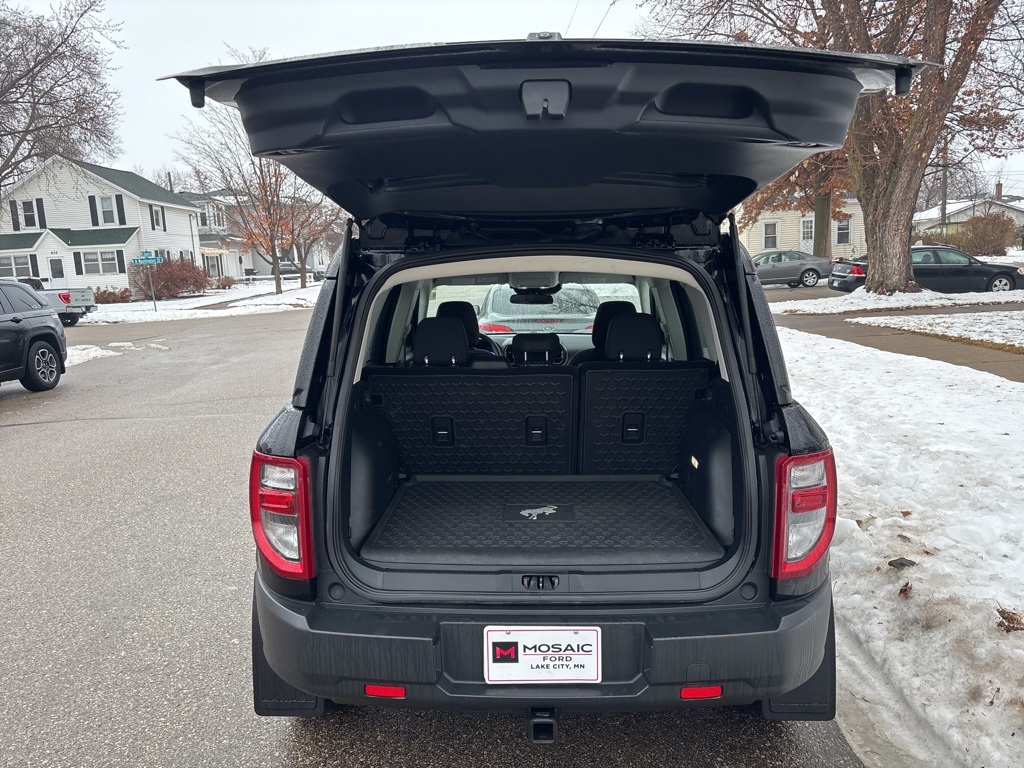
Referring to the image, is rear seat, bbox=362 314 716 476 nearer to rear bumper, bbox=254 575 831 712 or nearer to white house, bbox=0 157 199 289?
rear bumper, bbox=254 575 831 712

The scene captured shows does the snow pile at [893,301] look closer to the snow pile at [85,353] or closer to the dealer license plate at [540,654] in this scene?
the snow pile at [85,353]

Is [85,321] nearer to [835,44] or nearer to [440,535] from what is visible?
[835,44]

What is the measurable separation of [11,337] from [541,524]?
1005cm

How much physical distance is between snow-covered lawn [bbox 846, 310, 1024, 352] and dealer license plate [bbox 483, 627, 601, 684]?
33.6 ft

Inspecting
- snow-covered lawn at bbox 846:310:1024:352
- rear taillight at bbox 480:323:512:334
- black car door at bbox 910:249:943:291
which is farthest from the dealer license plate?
black car door at bbox 910:249:943:291

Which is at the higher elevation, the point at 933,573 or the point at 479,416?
the point at 479,416

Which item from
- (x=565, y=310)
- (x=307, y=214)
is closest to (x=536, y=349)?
(x=565, y=310)

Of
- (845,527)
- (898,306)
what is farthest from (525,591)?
(898,306)

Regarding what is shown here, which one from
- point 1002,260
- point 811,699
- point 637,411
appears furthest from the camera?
point 1002,260

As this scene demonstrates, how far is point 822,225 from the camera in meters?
30.0

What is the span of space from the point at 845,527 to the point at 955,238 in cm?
3604

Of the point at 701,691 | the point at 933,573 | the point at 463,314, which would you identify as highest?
the point at 463,314

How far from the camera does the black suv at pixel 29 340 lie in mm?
9898

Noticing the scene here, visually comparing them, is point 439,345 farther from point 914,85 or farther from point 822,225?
point 822,225
